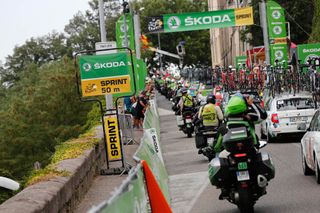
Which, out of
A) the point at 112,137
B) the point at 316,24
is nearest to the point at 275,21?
the point at 316,24

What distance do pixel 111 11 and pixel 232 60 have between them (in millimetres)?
65161

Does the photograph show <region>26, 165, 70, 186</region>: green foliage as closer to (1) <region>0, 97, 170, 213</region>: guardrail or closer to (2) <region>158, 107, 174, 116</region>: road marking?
(1) <region>0, 97, 170, 213</region>: guardrail

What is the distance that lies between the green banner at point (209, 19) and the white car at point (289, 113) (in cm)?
2545

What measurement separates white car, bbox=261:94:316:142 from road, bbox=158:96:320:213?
1.53ft

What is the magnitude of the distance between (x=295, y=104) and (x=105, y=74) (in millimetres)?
8094

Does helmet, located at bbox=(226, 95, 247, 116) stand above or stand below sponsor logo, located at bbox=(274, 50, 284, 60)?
above

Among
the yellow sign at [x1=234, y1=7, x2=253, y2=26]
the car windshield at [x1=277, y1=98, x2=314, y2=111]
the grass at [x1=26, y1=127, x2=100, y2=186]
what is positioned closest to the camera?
the grass at [x1=26, y1=127, x2=100, y2=186]

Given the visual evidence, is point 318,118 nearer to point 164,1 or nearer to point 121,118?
point 121,118

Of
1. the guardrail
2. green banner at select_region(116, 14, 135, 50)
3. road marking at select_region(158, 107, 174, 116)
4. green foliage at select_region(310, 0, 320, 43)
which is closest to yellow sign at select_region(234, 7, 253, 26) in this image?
green foliage at select_region(310, 0, 320, 43)

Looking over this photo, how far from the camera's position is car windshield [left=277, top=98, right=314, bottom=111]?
25688mm

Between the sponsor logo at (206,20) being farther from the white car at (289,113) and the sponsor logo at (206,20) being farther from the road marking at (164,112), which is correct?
the white car at (289,113)

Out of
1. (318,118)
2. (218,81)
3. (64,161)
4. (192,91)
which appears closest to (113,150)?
(64,161)

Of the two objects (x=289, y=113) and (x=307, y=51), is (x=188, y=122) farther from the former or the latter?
(x=289, y=113)

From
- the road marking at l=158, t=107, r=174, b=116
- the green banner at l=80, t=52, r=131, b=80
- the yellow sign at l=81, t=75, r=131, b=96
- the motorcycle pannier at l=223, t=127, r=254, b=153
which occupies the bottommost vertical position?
the road marking at l=158, t=107, r=174, b=116
